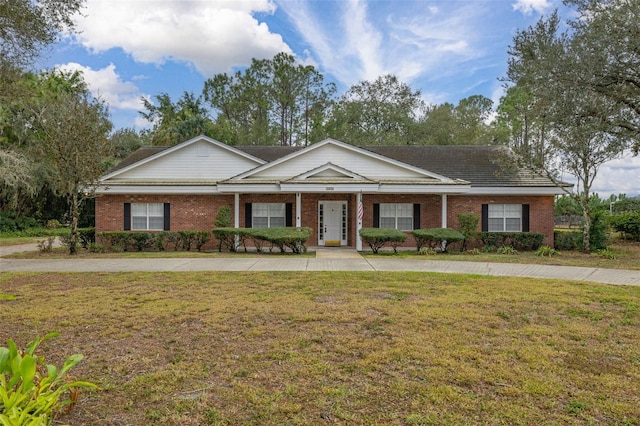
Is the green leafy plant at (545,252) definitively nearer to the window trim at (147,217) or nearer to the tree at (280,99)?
the window trim at (147,217)

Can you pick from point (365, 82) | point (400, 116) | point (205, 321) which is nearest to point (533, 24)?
point (205, 321)

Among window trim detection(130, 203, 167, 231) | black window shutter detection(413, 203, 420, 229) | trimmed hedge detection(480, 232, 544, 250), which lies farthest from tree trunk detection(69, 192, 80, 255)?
trimmed hedge detection(480, 232, 544, 250)

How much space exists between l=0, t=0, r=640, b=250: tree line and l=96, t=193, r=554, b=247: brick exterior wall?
1.51m

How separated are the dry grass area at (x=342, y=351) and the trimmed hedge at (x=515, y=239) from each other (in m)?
8.81

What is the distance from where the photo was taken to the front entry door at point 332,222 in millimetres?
18594

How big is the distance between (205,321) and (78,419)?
2.70 metres

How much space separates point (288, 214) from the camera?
59.6 ft

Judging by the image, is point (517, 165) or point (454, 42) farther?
point (517, 165)

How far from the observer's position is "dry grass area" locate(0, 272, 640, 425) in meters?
3.33

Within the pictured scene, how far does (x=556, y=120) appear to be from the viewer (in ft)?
50.6

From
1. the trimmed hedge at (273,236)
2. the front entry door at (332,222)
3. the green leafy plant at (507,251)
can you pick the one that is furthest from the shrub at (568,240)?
the trimmed hedge at (273,236)

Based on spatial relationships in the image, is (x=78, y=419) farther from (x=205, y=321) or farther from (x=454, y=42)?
(x=454, y=42)

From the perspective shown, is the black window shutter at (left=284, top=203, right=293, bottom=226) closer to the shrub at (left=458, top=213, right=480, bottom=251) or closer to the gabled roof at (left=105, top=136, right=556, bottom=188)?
the gabled roof at (left=105, top=136, right=556, bottom=188)

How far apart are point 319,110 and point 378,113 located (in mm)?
5998
